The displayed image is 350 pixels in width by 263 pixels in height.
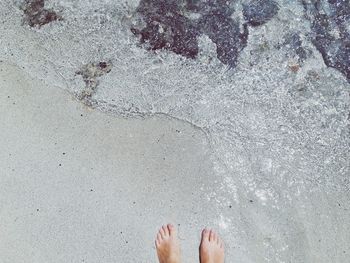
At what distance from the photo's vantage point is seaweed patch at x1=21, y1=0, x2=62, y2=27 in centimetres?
318

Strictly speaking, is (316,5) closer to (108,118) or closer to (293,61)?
(293,61)

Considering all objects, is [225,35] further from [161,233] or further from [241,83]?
[161,233]

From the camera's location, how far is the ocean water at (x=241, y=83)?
294 cm

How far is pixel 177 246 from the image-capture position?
294 cm

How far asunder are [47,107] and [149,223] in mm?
860

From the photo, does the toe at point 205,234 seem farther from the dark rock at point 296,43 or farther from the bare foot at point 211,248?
the dark rock at point 296,43

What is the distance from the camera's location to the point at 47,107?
307cm

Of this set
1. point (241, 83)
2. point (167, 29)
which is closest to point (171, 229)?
point (241, 83)

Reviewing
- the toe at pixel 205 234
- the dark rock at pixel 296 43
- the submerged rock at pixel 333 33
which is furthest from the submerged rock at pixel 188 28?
the toe at pixel 205 234

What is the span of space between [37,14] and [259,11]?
1.29 meters

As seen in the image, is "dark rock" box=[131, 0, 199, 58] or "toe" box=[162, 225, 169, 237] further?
"dark rock" box=[131, 0, 199, 58]

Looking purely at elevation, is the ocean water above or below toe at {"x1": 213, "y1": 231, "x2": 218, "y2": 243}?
above

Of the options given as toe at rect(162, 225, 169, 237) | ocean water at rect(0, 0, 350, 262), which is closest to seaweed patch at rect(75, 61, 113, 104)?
ocean water at rect(0, 0, 350, 262)

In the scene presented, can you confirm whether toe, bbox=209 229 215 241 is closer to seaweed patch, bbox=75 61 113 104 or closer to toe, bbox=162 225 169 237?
toe, bbox=162 225 169 237
